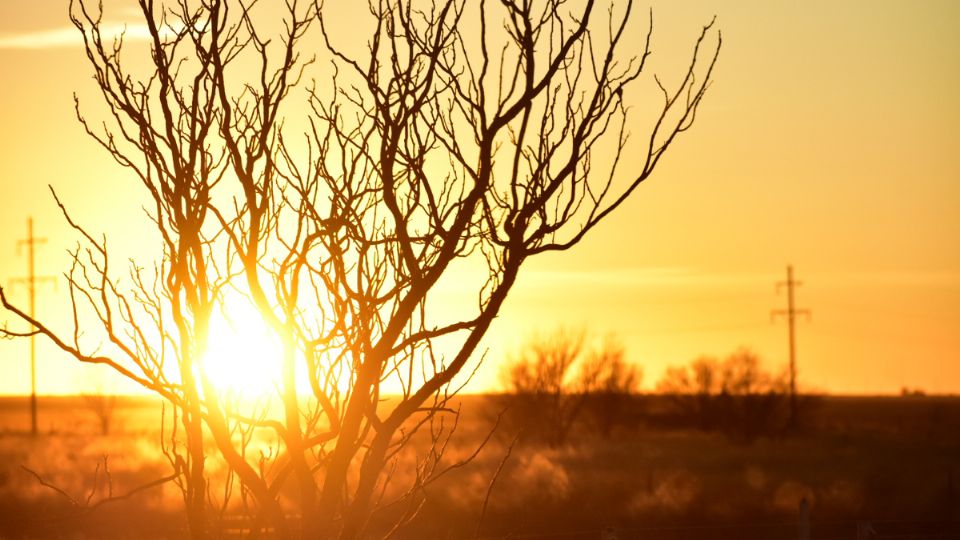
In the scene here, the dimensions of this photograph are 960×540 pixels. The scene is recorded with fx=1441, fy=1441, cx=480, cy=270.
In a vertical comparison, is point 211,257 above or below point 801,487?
above

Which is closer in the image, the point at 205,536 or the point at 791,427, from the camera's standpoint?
the point at 205,536

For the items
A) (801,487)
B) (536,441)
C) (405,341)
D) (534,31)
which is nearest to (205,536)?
(405,341)

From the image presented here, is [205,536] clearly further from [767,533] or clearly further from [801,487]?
[801,487]

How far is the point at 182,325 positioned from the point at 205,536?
2.11ft

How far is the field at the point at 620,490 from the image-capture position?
83.9 feet

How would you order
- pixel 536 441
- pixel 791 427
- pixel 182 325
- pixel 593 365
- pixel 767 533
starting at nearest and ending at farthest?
pixel 182 325 < pixel 767 533 < pixel 536 441 < pixel 593 365 < pixel 791 427

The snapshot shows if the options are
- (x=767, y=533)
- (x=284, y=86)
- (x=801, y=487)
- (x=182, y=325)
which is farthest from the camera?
(x=801, y=487)

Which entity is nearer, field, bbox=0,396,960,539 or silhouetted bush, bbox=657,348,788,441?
field, bbox=0,396,960,539

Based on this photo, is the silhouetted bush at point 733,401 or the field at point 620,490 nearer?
the field at point 620,490

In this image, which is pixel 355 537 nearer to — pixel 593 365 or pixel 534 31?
pixel 534 31

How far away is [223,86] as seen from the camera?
4332mm

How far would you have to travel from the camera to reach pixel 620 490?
109 ft

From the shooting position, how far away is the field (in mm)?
25562

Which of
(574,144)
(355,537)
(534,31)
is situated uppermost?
(534,31)
